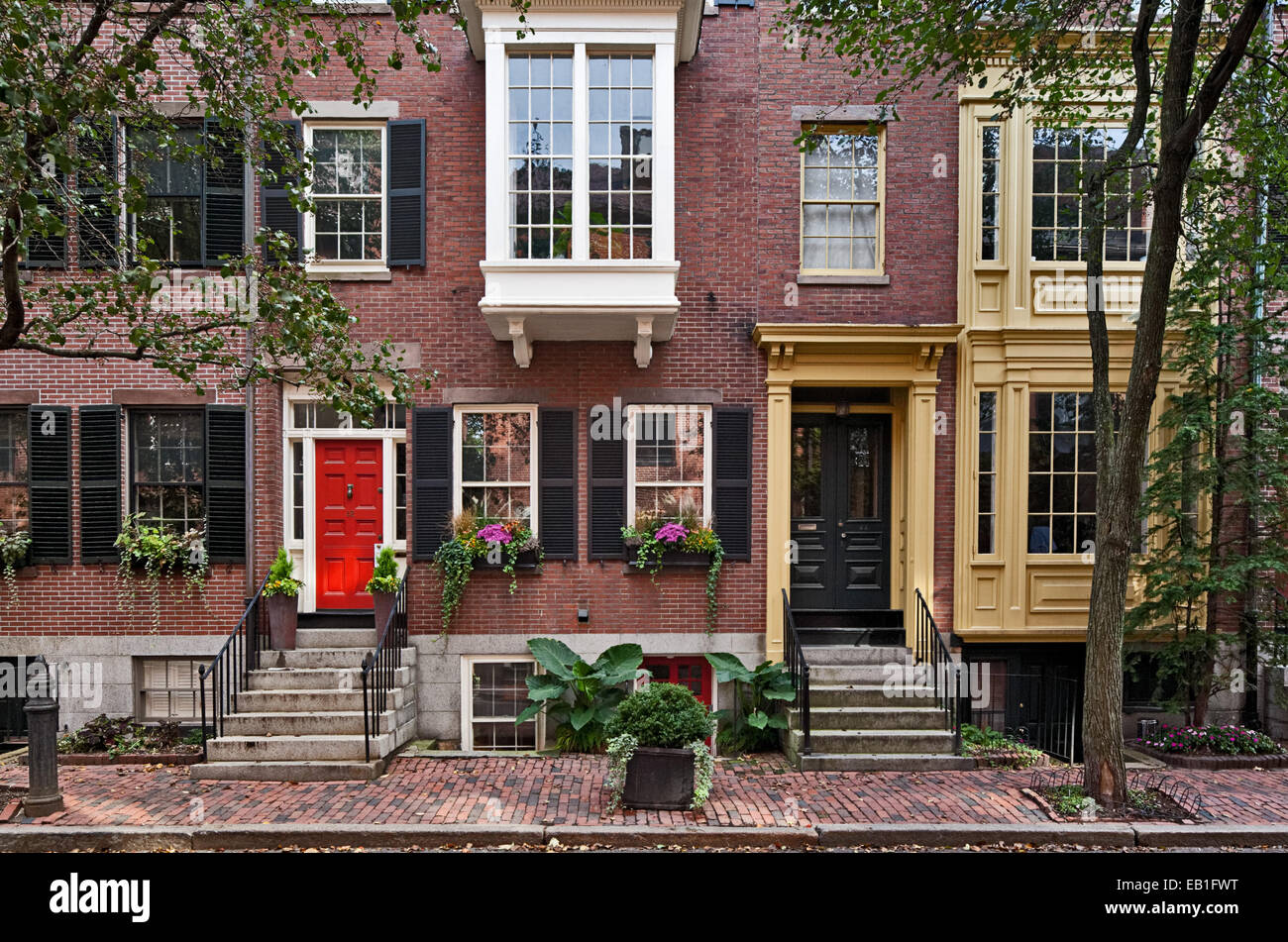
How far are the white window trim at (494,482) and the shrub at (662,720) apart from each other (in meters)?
3.20

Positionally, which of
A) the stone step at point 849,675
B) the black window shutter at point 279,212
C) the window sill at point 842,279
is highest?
the black window shutter at point 279,212

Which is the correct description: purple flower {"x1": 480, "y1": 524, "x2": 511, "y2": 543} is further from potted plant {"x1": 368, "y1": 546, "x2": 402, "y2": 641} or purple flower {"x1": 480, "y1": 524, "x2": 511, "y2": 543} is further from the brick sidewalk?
the brick sidewalk

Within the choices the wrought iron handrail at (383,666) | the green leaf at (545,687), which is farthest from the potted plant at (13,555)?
the green leaf at (545,687)

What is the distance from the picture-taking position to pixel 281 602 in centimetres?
919

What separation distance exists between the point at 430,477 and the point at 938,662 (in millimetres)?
7022

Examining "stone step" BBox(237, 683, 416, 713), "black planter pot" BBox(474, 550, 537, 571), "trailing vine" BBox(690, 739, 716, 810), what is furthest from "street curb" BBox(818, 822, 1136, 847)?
"stone step" BBox(237, 683, 416, 713)

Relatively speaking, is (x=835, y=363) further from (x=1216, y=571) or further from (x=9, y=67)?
(x=9, y=67)

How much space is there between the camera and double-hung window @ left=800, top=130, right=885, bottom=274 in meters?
9.93

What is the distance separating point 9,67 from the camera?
5.35 meters

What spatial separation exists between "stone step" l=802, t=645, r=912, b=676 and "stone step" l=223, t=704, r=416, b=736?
17.8 feet

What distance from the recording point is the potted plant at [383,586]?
30.0ft

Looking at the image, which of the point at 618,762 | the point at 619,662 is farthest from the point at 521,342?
the point at 618,762

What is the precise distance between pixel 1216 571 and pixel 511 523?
8690mm

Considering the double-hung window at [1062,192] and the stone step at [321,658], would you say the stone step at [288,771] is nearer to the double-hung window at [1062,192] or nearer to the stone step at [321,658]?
the stone step at [321,658]
